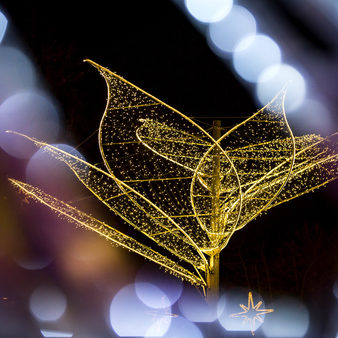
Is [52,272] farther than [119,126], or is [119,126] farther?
[52,272]

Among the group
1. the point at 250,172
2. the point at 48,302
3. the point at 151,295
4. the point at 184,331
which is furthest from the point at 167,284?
the point at 184,331

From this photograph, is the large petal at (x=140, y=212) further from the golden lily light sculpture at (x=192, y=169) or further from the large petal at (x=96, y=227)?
the large petal at (x=96, y=227)

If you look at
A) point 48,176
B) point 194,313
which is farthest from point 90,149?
point 194,313

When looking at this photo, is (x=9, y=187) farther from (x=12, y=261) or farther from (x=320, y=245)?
(x=320, y=245)

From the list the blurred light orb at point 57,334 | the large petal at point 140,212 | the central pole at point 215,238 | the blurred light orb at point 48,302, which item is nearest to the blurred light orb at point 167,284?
the blurred light orb at point 48,302

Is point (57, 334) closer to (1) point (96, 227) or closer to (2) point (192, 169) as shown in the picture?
(1) point (96, 227)
